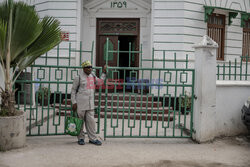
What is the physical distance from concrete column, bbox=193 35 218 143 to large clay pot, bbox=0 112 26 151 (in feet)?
12.2

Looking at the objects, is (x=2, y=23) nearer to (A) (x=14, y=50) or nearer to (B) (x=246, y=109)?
(A) (x=14, y=50)

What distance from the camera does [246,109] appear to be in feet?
20.3

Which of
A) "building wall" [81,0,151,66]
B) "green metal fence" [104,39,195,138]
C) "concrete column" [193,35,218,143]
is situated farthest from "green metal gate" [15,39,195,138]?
"building wall" [81,0,151,66]

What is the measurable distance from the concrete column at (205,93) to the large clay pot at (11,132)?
372cm

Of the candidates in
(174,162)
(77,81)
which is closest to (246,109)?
(174,162)

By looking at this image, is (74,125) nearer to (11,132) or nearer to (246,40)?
(11,132)

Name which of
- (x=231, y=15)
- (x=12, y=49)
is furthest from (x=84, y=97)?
(x=231, y=15)

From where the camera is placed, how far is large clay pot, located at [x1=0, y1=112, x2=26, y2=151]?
5.05 metres

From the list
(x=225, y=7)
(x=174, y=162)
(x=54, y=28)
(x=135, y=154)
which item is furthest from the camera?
(x=225, y=7)

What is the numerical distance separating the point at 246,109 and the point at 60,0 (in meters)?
7.51

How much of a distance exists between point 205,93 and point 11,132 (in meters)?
4.09

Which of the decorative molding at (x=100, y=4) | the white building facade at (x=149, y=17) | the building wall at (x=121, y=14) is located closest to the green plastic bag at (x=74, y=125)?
the white building facade at (x=149, y=17)

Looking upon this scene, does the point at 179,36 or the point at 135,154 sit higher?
the point at 179,36

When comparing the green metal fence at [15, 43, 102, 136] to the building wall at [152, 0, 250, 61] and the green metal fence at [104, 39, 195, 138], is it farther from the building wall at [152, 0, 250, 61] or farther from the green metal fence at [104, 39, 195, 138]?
the building wall at [152, 0, 250, 61]
